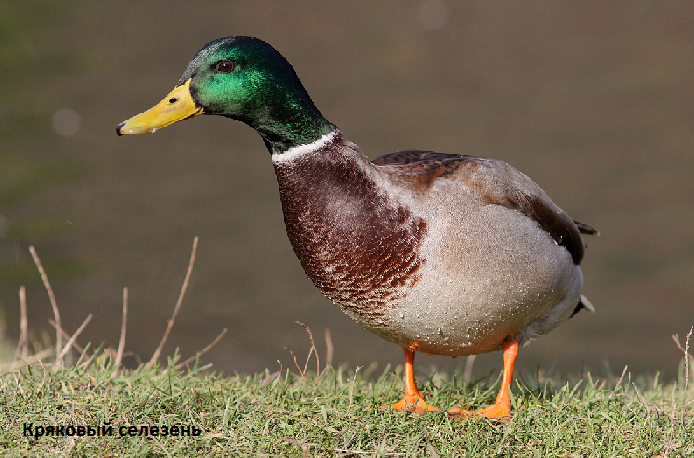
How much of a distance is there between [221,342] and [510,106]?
5605mm

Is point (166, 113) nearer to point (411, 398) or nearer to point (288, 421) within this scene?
point (288, 421)

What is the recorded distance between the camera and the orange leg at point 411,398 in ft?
10.6

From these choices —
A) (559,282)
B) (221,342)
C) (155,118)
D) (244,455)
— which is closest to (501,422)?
(559,282)

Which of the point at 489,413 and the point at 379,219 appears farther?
the point at 489,413

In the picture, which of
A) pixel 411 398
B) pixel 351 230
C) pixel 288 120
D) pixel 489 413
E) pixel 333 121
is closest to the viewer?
pixel 351 230

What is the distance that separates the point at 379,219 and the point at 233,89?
71 centimetres

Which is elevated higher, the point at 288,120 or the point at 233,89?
the point at 233,89

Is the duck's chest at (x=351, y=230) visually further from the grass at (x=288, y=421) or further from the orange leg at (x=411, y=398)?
the orange leg at (x=411, y=398)

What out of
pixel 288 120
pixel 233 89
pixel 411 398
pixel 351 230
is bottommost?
pixel 411 398

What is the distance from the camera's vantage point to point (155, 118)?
2.93 m

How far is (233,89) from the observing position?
9.66ft

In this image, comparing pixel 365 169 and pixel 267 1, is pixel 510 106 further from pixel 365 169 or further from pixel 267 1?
pixel 365 169

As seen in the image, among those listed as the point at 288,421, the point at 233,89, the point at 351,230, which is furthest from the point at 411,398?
the point at 233,89

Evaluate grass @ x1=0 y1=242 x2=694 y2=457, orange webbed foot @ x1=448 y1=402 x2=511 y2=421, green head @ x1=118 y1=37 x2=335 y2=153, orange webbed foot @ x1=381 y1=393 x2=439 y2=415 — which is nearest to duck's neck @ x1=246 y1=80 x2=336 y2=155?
green head @ x1=118 y1=37 x2=335 y2=153
